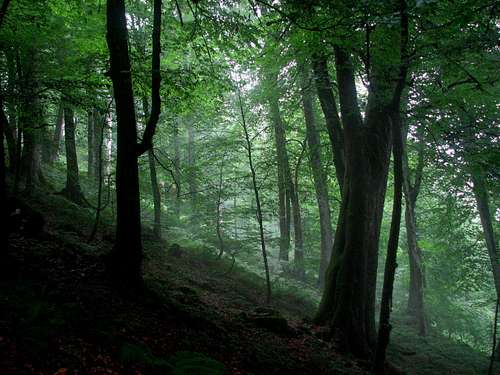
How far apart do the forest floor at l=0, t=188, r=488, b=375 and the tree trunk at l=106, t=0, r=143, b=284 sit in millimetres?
443

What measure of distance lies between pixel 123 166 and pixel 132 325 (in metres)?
2.52

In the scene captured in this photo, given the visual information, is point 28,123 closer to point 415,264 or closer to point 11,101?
point 11,101

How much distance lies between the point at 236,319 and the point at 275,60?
245 inches

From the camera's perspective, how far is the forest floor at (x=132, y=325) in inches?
168

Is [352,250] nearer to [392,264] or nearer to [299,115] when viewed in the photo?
[392,264]

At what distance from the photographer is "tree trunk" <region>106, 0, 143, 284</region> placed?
20.4ft

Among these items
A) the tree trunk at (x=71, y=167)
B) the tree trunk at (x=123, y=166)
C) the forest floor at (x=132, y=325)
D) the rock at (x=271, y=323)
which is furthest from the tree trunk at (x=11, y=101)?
the rock at (x=271, y=323)

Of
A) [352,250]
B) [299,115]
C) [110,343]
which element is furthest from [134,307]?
[299,115]

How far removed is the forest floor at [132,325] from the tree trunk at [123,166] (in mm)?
443

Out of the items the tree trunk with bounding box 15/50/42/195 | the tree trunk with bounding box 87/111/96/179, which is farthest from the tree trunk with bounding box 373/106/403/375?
the tree trunk with bounding box 87/111/96/179

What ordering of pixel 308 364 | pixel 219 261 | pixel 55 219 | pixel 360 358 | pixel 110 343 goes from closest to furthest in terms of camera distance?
pixel 110 343 → pixel 308 364 → pixel 360 358 → pixel 55 219 → pixel 219 261

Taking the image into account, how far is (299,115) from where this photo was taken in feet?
61.9

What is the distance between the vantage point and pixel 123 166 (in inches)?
245

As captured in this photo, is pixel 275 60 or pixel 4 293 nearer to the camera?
pixel 4 293
